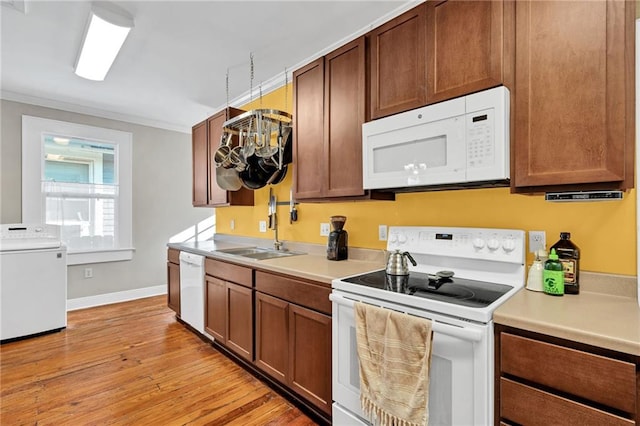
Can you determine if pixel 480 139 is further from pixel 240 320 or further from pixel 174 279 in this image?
pixel 174 279

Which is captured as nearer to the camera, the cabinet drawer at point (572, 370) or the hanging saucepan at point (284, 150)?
the cabinet drawer at point (572, 370)

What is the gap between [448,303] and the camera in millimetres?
1222

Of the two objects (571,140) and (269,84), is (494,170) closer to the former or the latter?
(571,140)

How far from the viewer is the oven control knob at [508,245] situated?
1.53m

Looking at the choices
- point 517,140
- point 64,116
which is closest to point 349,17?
point 517,140

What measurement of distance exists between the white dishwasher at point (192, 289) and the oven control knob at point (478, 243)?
2.25 metres

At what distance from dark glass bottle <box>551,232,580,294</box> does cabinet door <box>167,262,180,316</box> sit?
3239 millimetres

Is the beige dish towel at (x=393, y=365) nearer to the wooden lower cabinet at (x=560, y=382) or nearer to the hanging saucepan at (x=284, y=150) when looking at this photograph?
the wooden lower cabinet at (x=560, y=382)

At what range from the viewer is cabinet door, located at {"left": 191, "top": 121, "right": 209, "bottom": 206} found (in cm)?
357

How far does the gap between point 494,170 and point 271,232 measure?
230 cm

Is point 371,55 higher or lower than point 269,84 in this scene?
lower

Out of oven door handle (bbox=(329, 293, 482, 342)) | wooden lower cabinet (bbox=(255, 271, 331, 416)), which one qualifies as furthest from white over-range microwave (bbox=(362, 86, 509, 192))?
wooden lower cabinet (bbox=(255, 271, 331, 416))

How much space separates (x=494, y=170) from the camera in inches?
53.1

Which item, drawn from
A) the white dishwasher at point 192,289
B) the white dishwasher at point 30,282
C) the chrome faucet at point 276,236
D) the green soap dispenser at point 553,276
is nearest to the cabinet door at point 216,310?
the white dishwasher at point 192,289
